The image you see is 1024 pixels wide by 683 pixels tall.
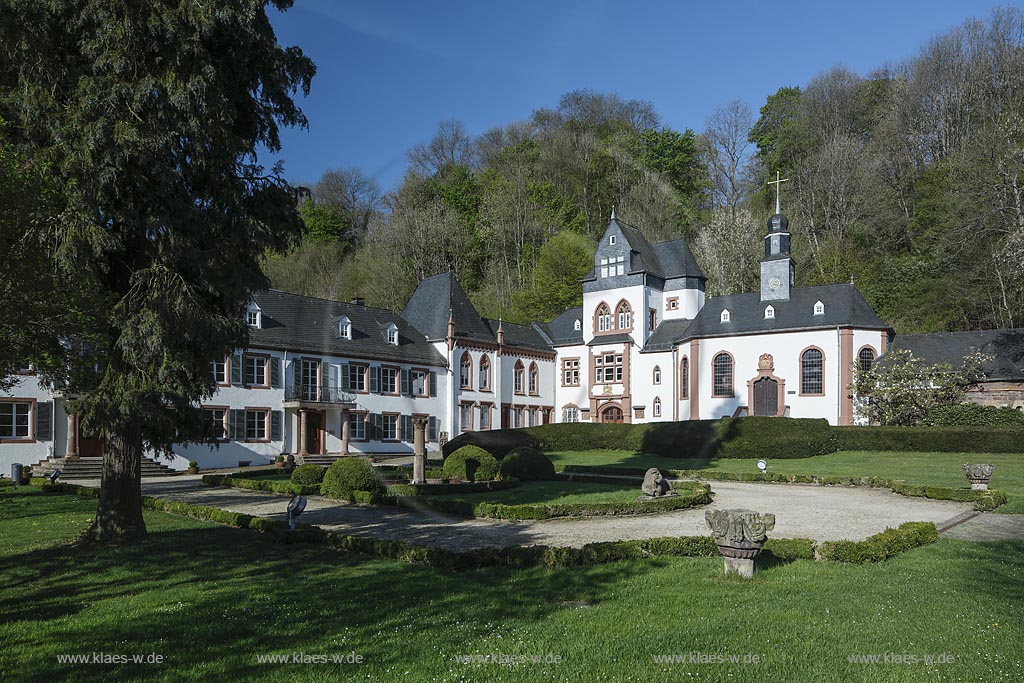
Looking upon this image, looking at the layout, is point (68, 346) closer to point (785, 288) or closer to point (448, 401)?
point (448, 401)

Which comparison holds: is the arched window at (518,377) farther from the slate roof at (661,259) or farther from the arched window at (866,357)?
the arched window at (866,357)

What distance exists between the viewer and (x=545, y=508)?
15617 mm

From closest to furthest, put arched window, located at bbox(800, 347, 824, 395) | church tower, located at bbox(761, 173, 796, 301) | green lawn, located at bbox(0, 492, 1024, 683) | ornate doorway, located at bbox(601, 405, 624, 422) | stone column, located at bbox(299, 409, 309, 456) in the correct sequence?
green lawn, located at bbox(0, 492, 1024, 683), stone column, located at bbox(299, 409, 309, 456), arched window, located at bbox(800, 347, 824, 395), church tower, located at bbox(761, 173, 796, 301), ornate doorway, located at bbox(601, 405, 624, 422)

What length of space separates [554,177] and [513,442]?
4069 centimetres

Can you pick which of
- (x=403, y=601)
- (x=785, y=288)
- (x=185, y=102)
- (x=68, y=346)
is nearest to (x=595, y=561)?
(x=403, y=601)

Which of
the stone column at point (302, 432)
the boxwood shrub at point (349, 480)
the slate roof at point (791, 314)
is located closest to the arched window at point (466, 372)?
the stone column at point (302, 432)

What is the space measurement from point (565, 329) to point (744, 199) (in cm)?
2392

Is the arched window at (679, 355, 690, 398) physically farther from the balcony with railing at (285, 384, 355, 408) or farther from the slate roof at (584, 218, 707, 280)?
the balcony with railing at (285, 384, 355, 408)

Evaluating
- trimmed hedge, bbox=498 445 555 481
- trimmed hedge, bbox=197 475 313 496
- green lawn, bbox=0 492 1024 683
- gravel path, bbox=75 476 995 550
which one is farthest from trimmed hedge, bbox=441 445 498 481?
green lawn, bbox=0 492 1024 683

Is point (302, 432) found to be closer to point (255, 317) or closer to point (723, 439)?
point (255, 317)

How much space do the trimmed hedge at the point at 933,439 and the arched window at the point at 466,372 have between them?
2136cm

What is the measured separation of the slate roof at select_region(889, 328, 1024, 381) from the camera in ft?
123
